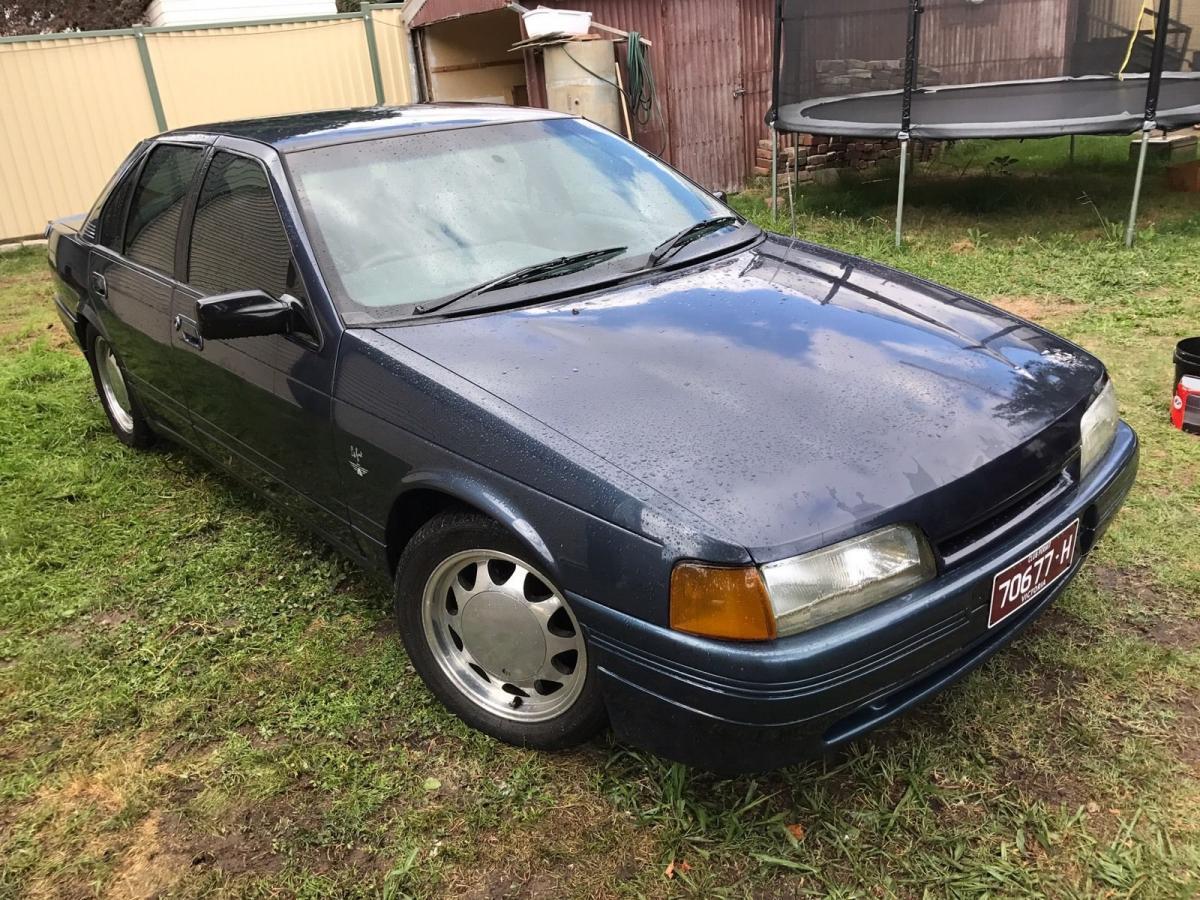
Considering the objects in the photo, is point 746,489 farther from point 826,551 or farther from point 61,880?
point 61,880

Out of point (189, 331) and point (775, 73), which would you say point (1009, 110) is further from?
point (189, 331)

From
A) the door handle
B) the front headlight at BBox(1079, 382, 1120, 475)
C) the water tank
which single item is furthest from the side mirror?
the water tank

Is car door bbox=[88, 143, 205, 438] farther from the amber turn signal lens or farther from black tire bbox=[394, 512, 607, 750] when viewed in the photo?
the amber turn signal lens

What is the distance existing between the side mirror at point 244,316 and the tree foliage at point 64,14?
23529 millimetres

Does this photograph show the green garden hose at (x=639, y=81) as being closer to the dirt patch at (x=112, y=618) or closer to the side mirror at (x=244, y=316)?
the side mirror at (x=244, y=316)

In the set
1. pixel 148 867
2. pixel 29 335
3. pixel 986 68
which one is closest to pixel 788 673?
pixel 148 867

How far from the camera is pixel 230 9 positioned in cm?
1866

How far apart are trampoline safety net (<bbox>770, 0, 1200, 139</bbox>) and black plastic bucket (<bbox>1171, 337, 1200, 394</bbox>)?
150 inches

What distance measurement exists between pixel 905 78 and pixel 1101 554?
566 centimetres

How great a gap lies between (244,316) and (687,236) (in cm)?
147

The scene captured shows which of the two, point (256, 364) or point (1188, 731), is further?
point (256, 364)

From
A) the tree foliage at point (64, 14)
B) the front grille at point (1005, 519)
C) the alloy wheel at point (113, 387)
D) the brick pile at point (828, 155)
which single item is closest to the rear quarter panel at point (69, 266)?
the alloy wheel at point (113, 387)

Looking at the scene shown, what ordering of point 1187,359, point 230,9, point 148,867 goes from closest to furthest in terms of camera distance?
point 148,867 < point 1187,359 < point 230,9

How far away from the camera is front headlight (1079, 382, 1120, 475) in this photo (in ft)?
8.18
